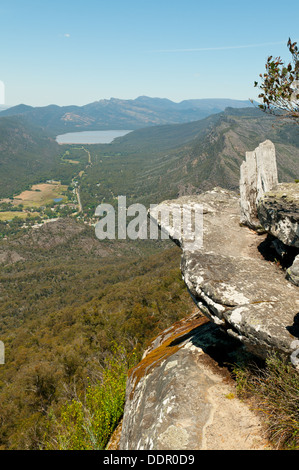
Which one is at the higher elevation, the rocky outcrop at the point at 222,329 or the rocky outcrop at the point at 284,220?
the rocky outcrop at the point at 284,220

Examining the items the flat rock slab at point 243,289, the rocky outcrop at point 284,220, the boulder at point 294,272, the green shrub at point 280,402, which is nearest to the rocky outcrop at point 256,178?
the flat rock slab at point 243,289

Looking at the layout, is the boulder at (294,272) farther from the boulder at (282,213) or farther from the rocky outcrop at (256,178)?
the rocky outcrop at (256,178)

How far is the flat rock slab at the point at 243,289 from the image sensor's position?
225 inches

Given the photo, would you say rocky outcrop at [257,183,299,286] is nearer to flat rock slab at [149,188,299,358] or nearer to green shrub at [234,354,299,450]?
flat rock slab at [149,188,299,358]

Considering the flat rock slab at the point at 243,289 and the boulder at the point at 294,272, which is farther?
the boulder at the point at 294,272

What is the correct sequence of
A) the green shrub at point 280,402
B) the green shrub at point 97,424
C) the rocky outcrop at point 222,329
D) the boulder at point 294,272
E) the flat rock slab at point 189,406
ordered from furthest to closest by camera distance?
the green shrub at point 97,424, the boulder at point 294,272, the rocky outcrop at point 222,329, the flat rock slab at point 189,406, the green shrub at point 280,402

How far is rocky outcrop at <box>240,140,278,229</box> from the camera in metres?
10.1

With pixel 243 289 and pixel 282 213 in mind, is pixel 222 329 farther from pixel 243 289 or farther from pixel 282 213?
pixel 282 213

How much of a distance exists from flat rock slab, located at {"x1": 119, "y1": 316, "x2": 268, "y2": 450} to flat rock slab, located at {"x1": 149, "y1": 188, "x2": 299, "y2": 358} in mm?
1572

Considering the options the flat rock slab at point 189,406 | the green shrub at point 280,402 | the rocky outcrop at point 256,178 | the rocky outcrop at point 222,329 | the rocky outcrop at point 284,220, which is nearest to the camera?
the green shrub at point 280,402

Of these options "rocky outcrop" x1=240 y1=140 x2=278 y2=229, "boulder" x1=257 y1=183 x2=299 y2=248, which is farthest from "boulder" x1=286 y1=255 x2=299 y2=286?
"rocky outcrop" x1=240 y1=140 x2=278 y2=229

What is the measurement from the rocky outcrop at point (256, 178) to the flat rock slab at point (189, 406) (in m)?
4.77

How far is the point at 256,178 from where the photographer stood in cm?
1048
